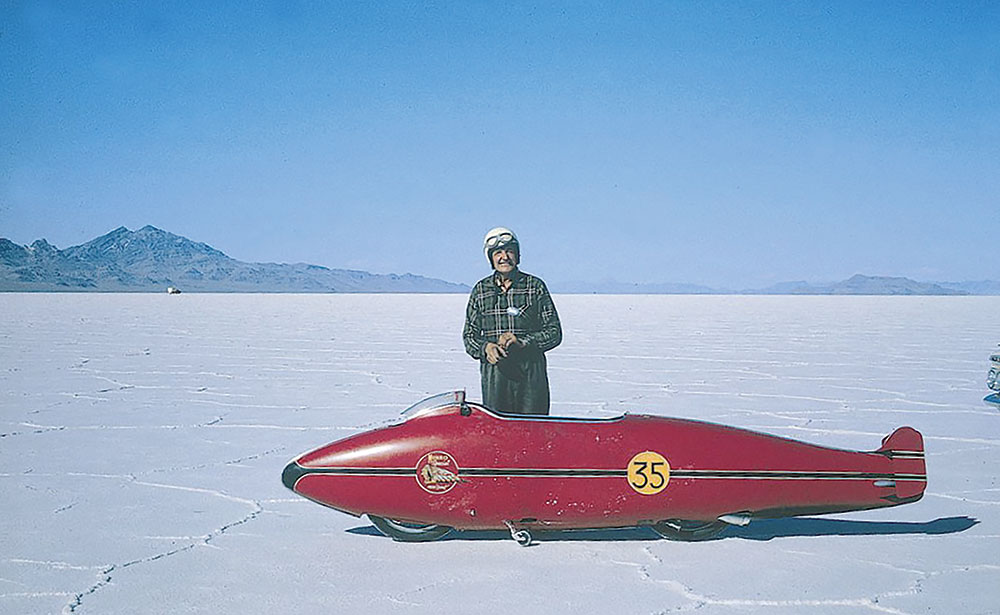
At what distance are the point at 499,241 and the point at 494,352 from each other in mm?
457

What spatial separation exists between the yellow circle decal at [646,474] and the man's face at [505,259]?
95 centimetres

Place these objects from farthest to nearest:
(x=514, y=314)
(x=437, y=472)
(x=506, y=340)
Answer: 1. (x=514, y=314)
2. (x=506, y=340)
3. (x=437, y=472)

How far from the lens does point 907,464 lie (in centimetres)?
359

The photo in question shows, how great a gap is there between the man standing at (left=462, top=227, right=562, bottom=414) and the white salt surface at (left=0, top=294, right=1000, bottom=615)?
1.87 ft

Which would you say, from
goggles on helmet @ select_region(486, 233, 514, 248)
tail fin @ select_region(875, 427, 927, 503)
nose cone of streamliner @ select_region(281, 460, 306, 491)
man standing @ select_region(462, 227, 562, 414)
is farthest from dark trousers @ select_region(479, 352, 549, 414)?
tail fin @ select_region(875, 427, 927, 503)

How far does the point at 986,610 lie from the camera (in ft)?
9.71

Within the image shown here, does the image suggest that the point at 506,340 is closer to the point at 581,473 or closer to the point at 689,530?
the point at 581,473

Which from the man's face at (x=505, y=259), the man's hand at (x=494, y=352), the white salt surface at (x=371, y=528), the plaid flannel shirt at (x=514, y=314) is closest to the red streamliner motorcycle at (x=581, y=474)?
the white salt surface at (x=371, y=528)

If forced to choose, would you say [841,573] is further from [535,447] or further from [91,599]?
[91,599]

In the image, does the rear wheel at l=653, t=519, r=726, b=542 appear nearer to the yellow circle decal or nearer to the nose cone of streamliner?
the yellow circle decal

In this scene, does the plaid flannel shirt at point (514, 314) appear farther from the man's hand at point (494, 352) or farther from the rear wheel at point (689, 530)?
the rear wheel at point (689, 530)

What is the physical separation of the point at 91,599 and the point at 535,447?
157 cm

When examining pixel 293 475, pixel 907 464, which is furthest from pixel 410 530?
pixel 907 464

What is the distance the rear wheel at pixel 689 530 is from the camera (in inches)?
144
